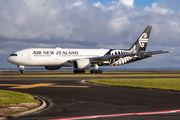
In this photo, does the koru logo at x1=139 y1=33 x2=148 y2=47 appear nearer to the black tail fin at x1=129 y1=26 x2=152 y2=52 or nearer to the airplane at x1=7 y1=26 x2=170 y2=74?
the black tail fin at x1=129 y1=26 x2=152 y2=52

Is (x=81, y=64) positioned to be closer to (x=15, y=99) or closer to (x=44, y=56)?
(x=44, y=56)

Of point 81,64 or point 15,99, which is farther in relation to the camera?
point 81,64

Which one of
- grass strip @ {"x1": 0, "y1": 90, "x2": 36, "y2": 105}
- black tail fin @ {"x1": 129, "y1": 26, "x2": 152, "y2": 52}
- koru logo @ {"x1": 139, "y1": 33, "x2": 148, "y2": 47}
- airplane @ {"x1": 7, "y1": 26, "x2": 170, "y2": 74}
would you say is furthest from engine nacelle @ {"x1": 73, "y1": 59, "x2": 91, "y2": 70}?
grass strip @ {"x1": 0, "y1": 90, "x2": 36, "y2": 105}

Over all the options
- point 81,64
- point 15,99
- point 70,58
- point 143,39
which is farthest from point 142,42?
point 15,99

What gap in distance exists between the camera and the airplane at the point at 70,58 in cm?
4559

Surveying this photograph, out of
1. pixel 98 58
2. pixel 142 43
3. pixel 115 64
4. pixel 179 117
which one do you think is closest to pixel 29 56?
pixel 98 58

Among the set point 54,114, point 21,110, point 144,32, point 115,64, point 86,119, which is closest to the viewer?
point 86,119

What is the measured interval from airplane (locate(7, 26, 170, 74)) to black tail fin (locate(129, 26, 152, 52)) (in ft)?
8.30

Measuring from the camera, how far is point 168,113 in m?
8.73

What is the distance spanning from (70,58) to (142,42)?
18.0 meters

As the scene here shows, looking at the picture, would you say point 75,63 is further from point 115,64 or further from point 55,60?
point 115,64

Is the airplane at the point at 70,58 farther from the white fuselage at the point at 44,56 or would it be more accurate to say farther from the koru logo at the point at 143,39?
the koru logo at the point at 143,39

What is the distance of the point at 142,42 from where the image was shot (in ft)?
184

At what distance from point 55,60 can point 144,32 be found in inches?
865
